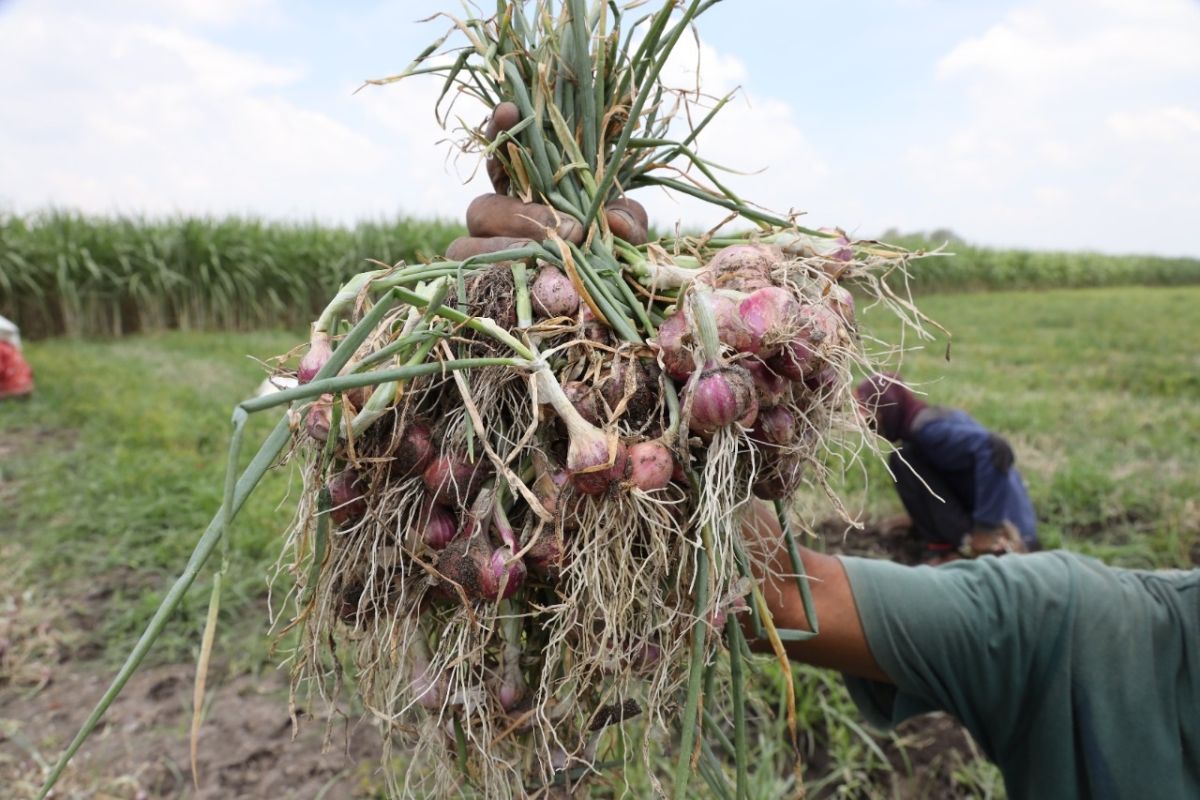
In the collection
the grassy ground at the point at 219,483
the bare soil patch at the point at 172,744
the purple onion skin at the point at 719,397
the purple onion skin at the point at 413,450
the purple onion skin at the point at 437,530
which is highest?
the purple onion skin at the point at 719,397

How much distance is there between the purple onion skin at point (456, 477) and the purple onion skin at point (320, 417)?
0.10m

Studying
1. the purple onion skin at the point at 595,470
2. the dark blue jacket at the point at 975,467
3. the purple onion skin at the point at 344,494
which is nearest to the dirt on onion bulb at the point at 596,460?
the purple onion skin at the point at 595,470

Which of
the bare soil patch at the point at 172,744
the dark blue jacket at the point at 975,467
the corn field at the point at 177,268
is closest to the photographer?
the bare soil patch at the point at 172,744

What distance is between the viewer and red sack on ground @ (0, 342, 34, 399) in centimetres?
539

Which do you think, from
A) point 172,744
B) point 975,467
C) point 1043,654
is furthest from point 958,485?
point 172,744

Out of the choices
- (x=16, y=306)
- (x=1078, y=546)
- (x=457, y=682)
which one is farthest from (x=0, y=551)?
(x=16, y=306)

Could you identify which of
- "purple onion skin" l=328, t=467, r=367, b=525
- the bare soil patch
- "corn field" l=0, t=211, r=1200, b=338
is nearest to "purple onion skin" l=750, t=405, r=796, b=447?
"purple onion skin" l=328, t=467, r=367, b=525

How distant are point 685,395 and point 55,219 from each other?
10.9 meters

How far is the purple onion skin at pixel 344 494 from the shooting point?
0.76 m

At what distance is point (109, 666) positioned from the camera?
96.6 inches

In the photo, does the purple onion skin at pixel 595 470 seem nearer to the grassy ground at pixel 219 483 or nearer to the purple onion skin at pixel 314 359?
the purple onion skin at pixel 314 359

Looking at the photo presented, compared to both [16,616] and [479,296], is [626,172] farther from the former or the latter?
[16,616]

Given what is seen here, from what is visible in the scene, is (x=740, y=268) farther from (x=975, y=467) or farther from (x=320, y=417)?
(x=975, y=467)

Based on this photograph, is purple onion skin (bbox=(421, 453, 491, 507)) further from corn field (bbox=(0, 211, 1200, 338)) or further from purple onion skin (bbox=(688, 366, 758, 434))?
corn field (bbox=(0, 211, 1200, 338))
